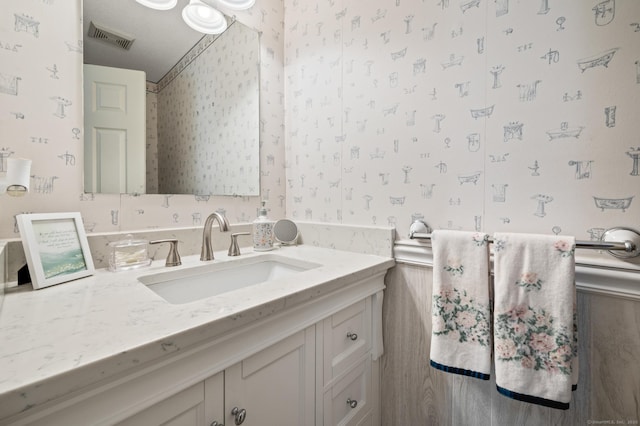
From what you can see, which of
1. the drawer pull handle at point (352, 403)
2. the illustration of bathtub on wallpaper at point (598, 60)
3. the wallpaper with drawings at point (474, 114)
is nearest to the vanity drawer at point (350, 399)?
the drawer pull handle at point (352, 403)

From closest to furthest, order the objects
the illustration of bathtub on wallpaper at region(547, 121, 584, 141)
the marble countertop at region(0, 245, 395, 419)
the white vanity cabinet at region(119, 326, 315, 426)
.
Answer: the marble countertop at region(0, 245, 395, 419), the white vanity cabinet at region(119, 326, 315, 426), the illustration of bathtub on wallpaper at region(547, 121, 584, 141)

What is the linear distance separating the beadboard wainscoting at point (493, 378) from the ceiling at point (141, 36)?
115 cm

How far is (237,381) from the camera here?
59 cm

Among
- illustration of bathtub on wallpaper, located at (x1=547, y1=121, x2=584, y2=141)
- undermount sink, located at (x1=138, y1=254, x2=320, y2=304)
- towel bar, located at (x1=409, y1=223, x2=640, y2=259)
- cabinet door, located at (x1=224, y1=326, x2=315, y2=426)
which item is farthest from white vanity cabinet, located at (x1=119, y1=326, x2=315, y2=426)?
illustration of bathtub on wallpaper, located at (x1=547, y1=121, x2=584, y2=141)

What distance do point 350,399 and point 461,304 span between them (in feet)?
1.59

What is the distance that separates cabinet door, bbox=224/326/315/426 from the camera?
588mm

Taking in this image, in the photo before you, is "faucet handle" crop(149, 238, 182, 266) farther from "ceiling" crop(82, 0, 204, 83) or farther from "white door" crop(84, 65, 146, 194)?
"ceiling" crop(82, 0, 204, 83)

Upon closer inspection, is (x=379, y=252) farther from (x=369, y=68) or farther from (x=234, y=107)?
(x=234, y=107)

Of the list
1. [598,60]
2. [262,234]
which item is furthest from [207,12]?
[598,60]

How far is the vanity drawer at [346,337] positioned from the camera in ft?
2.68

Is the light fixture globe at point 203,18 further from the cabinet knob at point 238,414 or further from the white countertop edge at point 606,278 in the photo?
the white countertop edge at point 606,278

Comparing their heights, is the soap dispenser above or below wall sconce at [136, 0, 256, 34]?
below

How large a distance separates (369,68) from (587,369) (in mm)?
1178

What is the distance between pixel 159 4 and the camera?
1.05 metres
